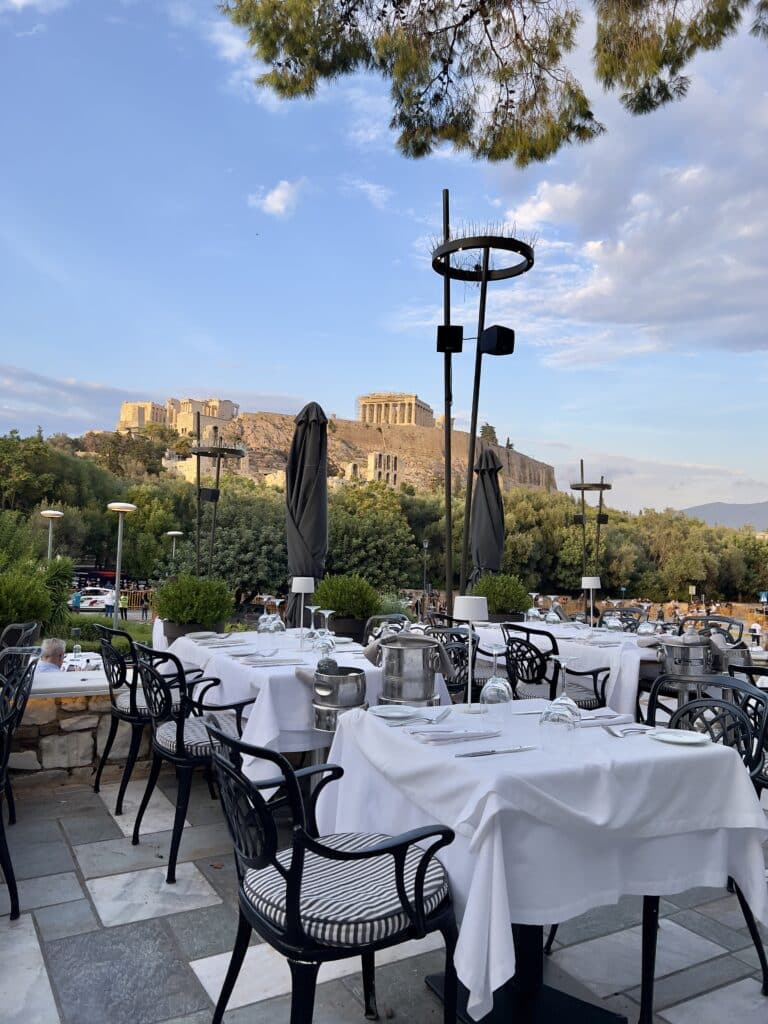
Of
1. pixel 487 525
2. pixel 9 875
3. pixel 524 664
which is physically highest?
pixel 487 525

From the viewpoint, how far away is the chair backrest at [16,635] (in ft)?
13.3

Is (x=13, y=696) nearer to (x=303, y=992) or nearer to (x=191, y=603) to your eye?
(x=303, y=992)

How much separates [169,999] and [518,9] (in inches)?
205

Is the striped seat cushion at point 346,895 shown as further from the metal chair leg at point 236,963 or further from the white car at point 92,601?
the white car at point 92,601

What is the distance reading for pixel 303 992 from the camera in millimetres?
1573

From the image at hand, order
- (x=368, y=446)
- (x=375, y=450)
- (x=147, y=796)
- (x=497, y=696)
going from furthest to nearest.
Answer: (x=368, y=446) → (x=375, y=450) → (x=147, y=796) → (x=497, y=696)

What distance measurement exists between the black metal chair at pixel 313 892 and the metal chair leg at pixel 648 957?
0.52m

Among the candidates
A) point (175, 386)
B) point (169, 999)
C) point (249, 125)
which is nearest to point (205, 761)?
point (169, 999)

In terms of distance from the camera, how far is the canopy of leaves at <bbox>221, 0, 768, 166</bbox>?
14.4ft

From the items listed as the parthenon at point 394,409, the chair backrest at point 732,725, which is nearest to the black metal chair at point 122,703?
the chair backrest at point 732,725

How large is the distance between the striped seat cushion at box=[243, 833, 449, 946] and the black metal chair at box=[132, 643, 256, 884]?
43.5 inches

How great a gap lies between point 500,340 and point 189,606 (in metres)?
2.79

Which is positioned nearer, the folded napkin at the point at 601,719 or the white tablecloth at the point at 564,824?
the white tablecloth at the point at 564,824

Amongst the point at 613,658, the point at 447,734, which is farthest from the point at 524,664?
the point at 447,734
